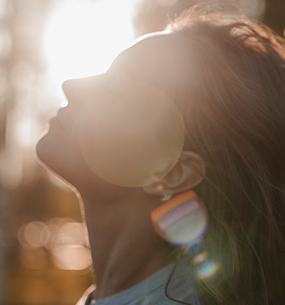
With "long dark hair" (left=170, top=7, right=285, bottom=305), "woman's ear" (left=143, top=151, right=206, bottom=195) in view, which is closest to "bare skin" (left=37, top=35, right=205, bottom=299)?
"woman's ear" (left=143, top=151, right=206, bottom=195)

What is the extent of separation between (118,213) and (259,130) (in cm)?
80

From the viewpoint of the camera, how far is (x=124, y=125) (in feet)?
6.03

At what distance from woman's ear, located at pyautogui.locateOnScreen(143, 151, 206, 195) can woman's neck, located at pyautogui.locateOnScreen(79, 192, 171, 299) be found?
71 mm

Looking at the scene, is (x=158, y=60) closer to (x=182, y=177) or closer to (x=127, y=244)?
(x=182, y=177)

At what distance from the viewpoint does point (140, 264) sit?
179 centimetres

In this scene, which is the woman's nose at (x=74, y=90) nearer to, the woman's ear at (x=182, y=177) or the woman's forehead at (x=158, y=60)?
the woman's forehead at (x=158, y=60)

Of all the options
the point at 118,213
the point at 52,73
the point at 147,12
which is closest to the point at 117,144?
the point at 118,213

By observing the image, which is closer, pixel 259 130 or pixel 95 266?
pixel 259 130

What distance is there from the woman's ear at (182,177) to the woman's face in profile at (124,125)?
0.03 meters

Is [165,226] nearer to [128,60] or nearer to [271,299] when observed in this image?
[271,299]

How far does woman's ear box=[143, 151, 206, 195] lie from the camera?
174cm

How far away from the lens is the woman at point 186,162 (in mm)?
1700

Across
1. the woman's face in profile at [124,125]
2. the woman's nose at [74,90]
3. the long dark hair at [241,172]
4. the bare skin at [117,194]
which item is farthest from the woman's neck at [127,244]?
the woman's nose at [74,90]

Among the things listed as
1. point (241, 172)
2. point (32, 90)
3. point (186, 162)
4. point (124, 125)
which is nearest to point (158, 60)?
point (124, 125)
